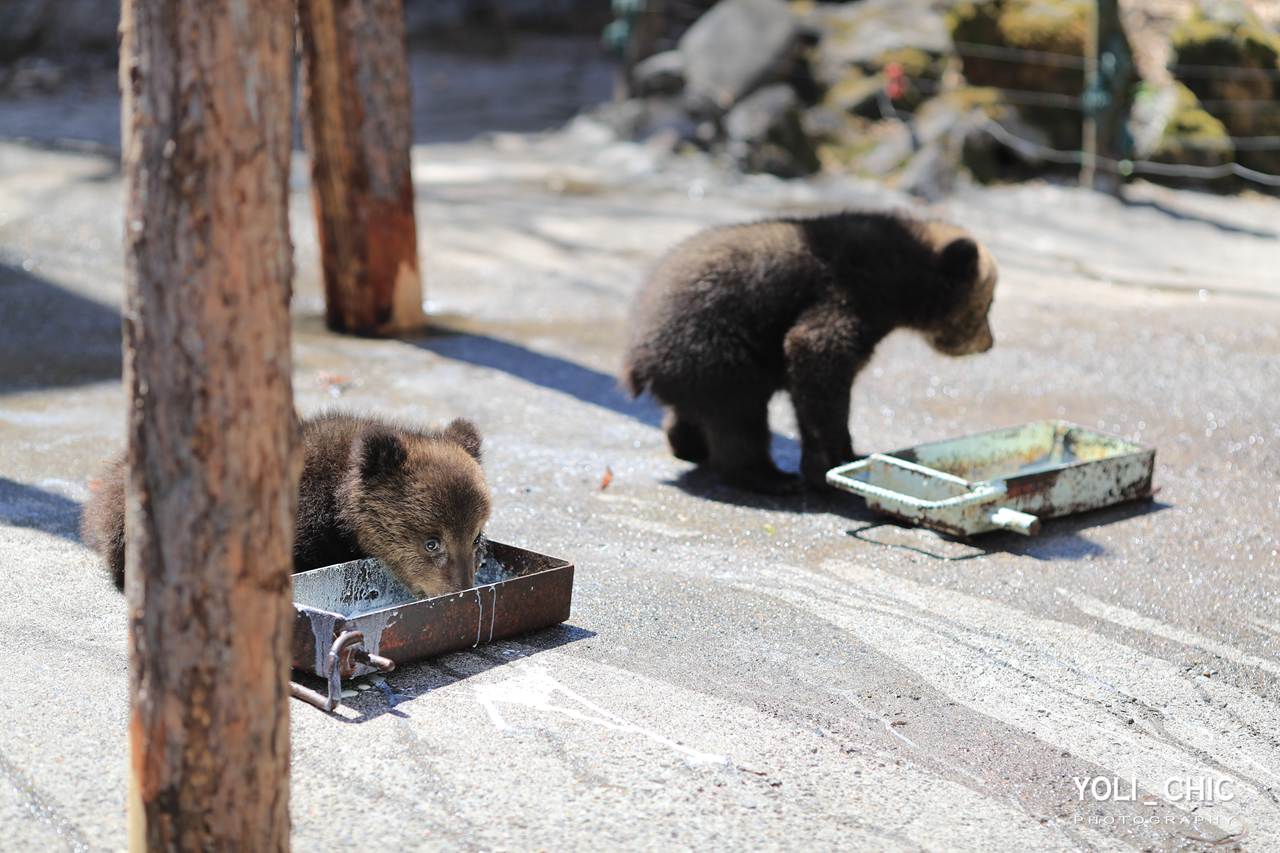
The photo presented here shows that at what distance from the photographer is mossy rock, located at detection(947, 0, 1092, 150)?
1456 cm

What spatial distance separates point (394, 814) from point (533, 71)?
20374 mm

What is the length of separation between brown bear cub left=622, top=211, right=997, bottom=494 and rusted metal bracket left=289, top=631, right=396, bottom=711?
257cm

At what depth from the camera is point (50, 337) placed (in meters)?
8.13

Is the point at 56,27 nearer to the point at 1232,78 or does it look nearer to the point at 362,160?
the point at 362,160

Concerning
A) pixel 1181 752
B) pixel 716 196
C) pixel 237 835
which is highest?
pixel 716 196

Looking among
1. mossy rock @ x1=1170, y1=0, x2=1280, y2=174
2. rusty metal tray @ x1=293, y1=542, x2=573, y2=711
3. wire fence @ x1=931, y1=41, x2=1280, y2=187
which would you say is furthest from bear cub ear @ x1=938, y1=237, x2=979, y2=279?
mossy rock @ x1=1170, y1=0, x2=1280, y2=174

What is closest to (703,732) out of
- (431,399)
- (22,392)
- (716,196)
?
(431,399)

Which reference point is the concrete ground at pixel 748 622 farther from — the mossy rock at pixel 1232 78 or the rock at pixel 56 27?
the rock at pixel 56 27

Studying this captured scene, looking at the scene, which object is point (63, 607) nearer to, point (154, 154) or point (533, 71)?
point (154, 154)

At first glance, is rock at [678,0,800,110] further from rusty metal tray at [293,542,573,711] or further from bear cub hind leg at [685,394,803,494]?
rusty metal tray at [293,542,573,711]

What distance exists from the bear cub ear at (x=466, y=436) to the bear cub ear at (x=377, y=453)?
17.5 inches

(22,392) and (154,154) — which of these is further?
(22,392)

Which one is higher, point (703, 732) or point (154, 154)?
point (154, 154)

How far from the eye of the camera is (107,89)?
1881 centimetres
